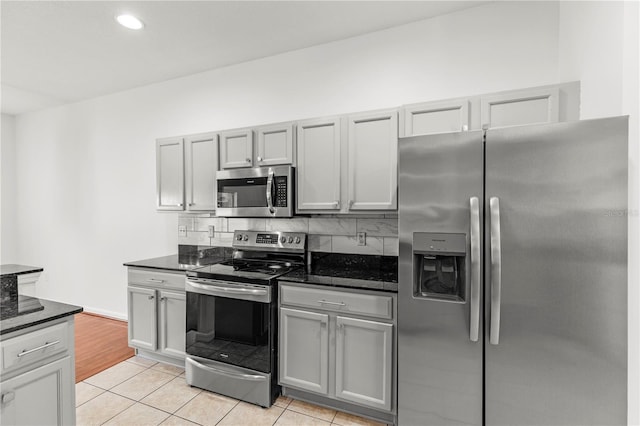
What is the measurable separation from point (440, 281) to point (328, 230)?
1.29m

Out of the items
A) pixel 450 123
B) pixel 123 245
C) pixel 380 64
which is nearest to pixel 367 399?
pixel 450 123

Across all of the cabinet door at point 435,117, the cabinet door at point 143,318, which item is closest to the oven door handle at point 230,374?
the cabinet door at point 143,318

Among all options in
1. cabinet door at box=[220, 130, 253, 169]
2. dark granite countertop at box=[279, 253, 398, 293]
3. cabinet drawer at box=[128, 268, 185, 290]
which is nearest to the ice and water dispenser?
dark granite countertop at box=[279, 253, 398, 293]

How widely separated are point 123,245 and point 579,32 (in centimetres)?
476

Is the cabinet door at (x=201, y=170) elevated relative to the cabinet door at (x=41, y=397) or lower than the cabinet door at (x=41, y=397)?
elevated

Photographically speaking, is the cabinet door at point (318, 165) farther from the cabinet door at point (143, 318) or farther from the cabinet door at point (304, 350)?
the cabinet door at point (143, 318)

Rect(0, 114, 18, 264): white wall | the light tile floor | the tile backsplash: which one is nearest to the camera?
the light tile floor

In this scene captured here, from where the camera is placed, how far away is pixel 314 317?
7.15ft

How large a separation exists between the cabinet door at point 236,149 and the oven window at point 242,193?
0.56 feet

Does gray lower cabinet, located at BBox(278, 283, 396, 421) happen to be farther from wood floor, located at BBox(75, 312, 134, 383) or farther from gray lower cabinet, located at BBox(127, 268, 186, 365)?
wood floor, located at BBox(75, 312, 134, 383)

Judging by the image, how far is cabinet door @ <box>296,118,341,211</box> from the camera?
2400mm

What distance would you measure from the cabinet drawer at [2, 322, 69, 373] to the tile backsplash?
1.79 m

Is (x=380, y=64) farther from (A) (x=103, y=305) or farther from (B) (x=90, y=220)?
(A) (x=103, y=305)

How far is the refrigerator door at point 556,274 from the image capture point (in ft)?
4.44
